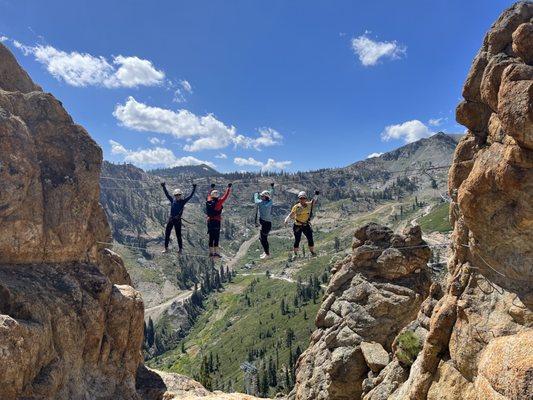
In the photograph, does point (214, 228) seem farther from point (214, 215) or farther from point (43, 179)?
point (43, 179)

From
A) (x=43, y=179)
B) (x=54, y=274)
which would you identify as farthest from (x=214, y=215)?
(x=43, y=179)

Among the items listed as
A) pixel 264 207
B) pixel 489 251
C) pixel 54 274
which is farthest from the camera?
pixel 54 274

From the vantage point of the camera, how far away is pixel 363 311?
37.2m

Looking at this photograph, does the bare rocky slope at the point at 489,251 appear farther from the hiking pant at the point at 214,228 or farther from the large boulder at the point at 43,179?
the large boulder at the point at 43,179

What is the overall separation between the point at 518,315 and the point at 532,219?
434cm

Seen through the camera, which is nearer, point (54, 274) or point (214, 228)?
point (214, 228)

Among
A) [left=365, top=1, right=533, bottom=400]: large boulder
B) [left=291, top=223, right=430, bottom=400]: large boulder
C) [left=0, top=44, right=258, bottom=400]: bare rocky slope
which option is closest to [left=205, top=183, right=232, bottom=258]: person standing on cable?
[left=0, top=44, right=258, bottom=400]: bare rocky slope

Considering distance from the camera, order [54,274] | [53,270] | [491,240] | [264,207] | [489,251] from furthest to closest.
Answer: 1. [53,270]
2. [54,274]
3. [264,207]
4. [489,251]
5. [491,240]

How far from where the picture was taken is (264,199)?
28.8 meters

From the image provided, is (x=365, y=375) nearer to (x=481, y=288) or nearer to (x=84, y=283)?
(x=481, y=288)

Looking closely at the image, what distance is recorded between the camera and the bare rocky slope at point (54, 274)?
26.2 m

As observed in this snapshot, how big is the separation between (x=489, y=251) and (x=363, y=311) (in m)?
18.8

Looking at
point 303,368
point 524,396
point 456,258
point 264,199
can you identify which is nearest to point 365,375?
point 303,368

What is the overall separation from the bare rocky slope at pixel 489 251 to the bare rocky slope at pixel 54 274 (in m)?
17.8
